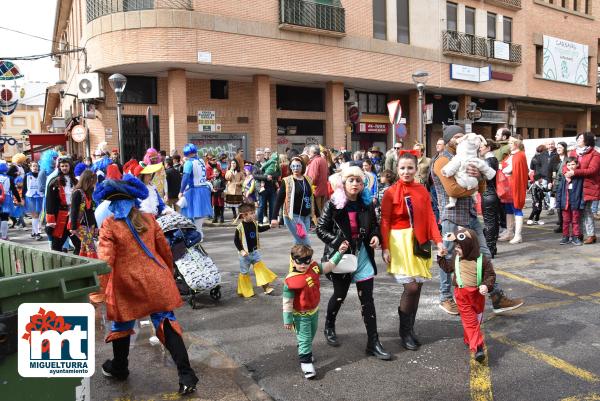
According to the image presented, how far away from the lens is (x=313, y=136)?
2411 cm

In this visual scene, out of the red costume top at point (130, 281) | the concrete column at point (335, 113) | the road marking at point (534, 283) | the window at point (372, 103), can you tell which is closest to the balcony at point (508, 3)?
the window at point (372, 103)

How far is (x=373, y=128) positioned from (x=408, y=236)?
22.7 metres

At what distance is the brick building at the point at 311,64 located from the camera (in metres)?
18.4

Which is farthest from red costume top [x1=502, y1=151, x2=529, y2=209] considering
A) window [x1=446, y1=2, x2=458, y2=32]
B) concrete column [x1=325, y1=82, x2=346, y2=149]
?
window [x1=446, y1=2, x2=458, y2=32]

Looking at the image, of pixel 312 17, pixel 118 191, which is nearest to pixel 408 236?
pixel 118 191

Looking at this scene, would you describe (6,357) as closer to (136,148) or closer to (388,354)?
(388,354)

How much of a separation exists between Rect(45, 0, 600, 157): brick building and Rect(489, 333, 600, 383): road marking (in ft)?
32.1

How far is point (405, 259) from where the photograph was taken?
455cm

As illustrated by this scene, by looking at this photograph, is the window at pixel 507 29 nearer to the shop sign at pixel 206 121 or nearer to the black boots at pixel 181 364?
the shop sign at pixel 206 121

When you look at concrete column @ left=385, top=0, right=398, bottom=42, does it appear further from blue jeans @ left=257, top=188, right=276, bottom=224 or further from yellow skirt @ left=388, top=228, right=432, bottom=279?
yellow skirt @ left=388, top=228, right=432, bottom=279

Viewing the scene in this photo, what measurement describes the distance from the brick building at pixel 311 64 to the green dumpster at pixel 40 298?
1194 cm

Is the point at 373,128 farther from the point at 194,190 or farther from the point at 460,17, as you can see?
the point at 194,190

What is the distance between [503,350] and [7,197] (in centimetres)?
1127

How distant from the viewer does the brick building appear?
1838 cm
